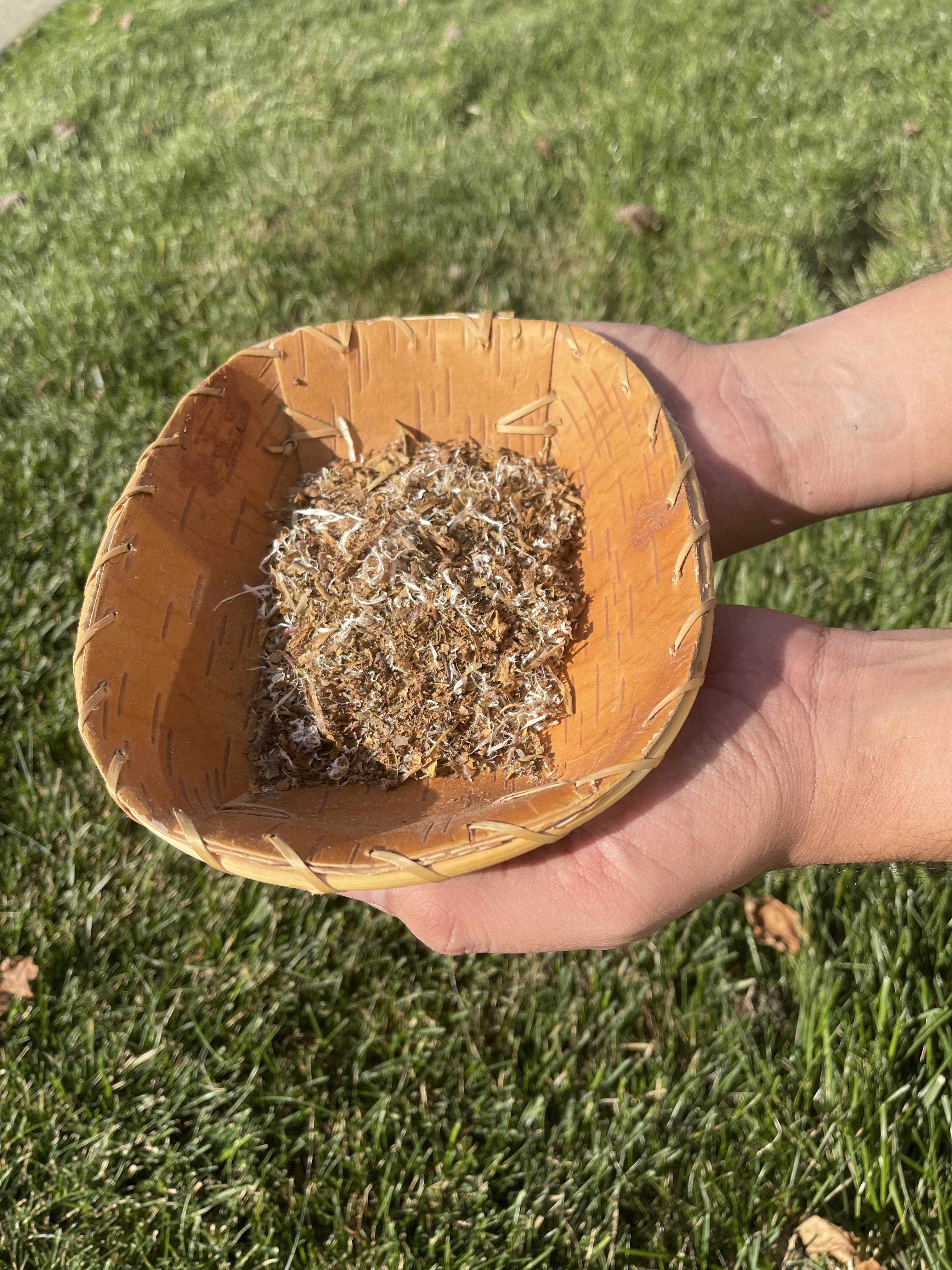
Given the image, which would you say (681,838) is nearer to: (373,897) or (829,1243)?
(373,897)

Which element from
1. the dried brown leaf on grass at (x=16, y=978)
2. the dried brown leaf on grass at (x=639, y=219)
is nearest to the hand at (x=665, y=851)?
the dried brown leaf on grass at (x=16, y=978)

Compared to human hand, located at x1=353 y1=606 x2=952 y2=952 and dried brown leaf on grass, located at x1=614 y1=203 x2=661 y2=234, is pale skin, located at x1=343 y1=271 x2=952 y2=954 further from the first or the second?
dried brown leaf on grass, located at x1=614 y1=203 x2=661 y2=234

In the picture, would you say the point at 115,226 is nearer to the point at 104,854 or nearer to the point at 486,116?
the point at 486,116

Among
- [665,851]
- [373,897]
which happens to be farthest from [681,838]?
[373,897]

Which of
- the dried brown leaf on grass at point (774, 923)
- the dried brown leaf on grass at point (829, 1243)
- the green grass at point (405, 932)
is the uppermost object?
the green grass at point (405, 932)

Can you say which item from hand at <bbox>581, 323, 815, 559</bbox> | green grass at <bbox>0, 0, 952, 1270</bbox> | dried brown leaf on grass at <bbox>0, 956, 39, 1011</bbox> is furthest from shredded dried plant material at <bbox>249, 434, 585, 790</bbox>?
dried brown leaf on grass at <bbox>0, 956, 39, 1011</bbox>

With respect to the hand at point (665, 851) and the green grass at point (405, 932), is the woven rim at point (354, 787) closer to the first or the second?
the hand at point (665, 851)
